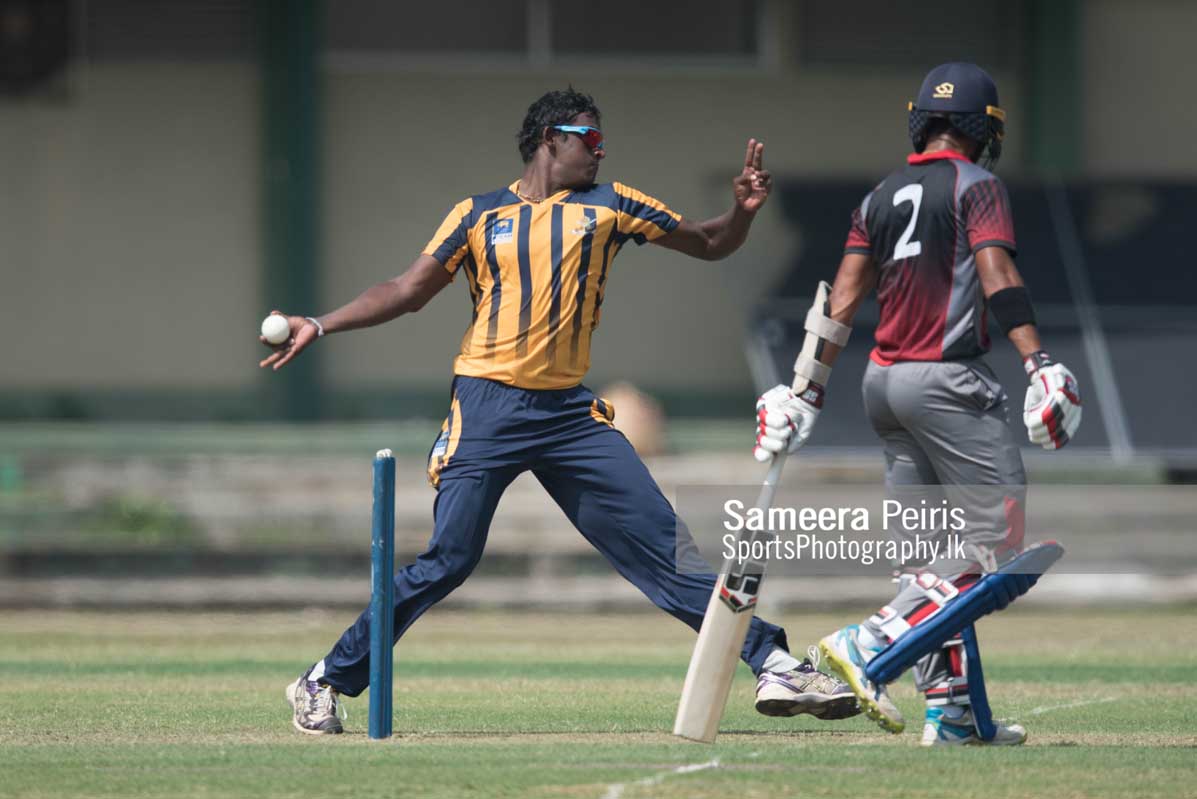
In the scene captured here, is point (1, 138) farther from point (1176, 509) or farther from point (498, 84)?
point (1176, 509)

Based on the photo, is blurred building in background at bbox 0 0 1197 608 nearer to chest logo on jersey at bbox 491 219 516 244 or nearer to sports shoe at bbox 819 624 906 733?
chest logo on jersey at bbox 491 219 516 244

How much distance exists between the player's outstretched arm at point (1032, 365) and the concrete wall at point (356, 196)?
9.18 metres

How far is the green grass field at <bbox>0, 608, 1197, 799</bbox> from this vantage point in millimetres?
5992

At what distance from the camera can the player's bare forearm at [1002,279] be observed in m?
6.46

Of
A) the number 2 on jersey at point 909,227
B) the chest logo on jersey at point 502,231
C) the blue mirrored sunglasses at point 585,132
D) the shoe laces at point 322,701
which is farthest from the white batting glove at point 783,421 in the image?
the shoe laces at point 322,701

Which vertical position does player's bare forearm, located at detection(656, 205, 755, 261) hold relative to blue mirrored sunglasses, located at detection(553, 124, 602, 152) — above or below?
below

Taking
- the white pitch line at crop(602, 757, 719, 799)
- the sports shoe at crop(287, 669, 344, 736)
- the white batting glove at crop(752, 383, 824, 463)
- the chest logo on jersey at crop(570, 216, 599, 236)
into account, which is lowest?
the sports shoe at crop(287, 669, 344, 736)

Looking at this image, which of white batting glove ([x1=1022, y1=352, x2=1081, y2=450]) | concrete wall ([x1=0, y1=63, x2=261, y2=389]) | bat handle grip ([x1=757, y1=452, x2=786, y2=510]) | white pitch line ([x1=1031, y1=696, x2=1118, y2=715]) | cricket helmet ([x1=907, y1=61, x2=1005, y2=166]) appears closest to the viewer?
white batting glove ([x1=1022, y1=352, x2=1081, y2=450])

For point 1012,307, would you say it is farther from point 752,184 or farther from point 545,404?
point 545,404

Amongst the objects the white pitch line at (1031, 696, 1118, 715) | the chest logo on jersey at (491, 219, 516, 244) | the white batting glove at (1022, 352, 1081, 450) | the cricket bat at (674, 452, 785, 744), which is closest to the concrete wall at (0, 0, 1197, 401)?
the white pitch line at (1031, 696, 1118, 715)

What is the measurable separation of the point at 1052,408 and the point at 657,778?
156cm

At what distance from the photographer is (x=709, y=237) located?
7.43 metres

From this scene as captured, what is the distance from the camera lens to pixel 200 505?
15164 millimetres

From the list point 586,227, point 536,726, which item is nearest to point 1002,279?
point 586,227
